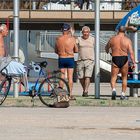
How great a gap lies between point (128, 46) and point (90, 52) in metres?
1.52

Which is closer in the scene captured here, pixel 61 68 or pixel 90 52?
pixel 61 68

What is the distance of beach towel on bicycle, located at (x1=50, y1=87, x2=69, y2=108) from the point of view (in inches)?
631

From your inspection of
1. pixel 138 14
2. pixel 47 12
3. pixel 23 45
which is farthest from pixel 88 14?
pixel 138 14

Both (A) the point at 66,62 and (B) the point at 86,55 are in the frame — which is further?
(B) the point at 86,55

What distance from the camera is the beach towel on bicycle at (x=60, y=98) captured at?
16016 millimetres

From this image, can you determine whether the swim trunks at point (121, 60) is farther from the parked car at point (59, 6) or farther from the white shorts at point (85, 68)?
the parked car at point (59, 6)

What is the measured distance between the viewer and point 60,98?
629 inches

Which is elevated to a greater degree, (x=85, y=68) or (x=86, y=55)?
(x=86, y=55)

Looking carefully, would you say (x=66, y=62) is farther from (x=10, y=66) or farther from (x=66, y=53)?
(x=10, y=66)

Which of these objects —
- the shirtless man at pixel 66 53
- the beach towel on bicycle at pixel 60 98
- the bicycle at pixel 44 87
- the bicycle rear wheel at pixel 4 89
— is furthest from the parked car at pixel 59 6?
the beach towel on bicycle at pixel 60 98

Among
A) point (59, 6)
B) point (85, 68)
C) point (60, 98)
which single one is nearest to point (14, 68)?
point (60, 98)

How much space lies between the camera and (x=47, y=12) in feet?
124
